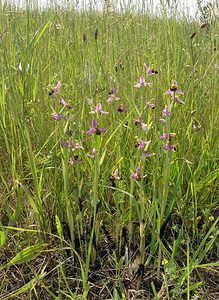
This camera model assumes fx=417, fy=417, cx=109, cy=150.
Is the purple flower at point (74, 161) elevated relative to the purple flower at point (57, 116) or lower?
lower

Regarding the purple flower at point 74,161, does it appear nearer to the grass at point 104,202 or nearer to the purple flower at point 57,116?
the grass at point 104,202

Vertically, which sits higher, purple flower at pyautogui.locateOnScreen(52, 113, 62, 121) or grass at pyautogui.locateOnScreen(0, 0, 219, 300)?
purple flower at pyautogui.locateOnScreen(52, 113, 62, 121)

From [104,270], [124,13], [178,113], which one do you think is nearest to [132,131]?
[178,113]

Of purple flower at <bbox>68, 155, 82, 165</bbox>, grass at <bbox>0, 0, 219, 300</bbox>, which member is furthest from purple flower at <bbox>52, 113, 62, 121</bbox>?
purple flower at <bbox>68, 155, 82, 165</bbox>

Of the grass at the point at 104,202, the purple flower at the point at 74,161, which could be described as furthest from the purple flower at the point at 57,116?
the purple flower at the point at 74,161

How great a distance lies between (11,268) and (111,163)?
17.5 inches

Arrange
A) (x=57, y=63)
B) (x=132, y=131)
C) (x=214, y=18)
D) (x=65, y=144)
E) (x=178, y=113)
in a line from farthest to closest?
(x=57, y=63) → (x=214, y=18) → (x=178, y=113) → (x=132, y=131) → (x=65, y=144)

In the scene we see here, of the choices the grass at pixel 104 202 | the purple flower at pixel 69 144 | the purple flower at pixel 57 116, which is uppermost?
the purple flower at pixel 57 116

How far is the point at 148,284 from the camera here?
1.05 meters

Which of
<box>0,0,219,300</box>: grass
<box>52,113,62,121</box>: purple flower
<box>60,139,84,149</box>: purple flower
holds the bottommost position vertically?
<box>0,0,219,300</box>: grass

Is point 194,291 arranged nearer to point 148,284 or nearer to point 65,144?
point 148,284

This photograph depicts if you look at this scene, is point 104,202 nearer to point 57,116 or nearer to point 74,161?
point 74,161

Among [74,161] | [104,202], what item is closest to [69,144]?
[74,161]

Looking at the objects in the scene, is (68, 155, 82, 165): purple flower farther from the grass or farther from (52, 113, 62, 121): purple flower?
(52, 113, 62, 121): purple flower
